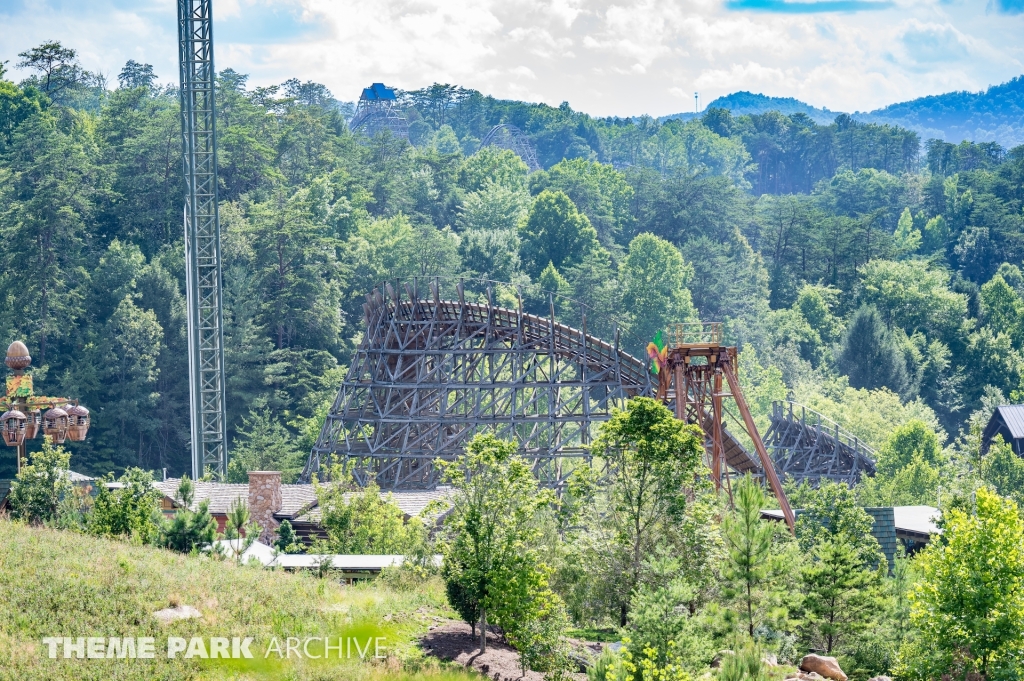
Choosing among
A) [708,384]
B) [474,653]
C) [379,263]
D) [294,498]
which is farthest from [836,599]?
[379,263]

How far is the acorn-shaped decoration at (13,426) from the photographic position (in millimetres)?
43531

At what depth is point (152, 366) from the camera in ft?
342

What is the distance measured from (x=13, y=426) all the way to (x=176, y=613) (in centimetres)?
1100

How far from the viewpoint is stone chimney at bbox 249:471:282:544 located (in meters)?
58.0

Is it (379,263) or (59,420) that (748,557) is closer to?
(59,420)

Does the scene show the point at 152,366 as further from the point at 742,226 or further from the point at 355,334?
the point at 742,226

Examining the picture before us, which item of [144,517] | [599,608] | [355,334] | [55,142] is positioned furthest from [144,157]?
[599,608]

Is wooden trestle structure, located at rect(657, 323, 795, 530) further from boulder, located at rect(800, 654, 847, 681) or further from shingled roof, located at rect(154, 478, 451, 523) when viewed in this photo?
boulder, located at rect(800, 654, 847, 681)

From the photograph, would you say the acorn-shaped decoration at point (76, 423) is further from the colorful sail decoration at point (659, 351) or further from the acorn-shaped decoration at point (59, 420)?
the colorful sail decoration at point (659, 351)

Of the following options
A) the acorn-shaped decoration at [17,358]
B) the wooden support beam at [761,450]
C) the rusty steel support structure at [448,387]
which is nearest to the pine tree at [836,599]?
the wooden support beam at [761,450]

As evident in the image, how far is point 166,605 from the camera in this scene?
35.6m

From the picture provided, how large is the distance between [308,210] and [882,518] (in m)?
76.2

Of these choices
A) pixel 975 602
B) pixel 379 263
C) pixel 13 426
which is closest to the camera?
pixel 975 602

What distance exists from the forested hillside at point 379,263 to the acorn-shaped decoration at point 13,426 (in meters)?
39.4
